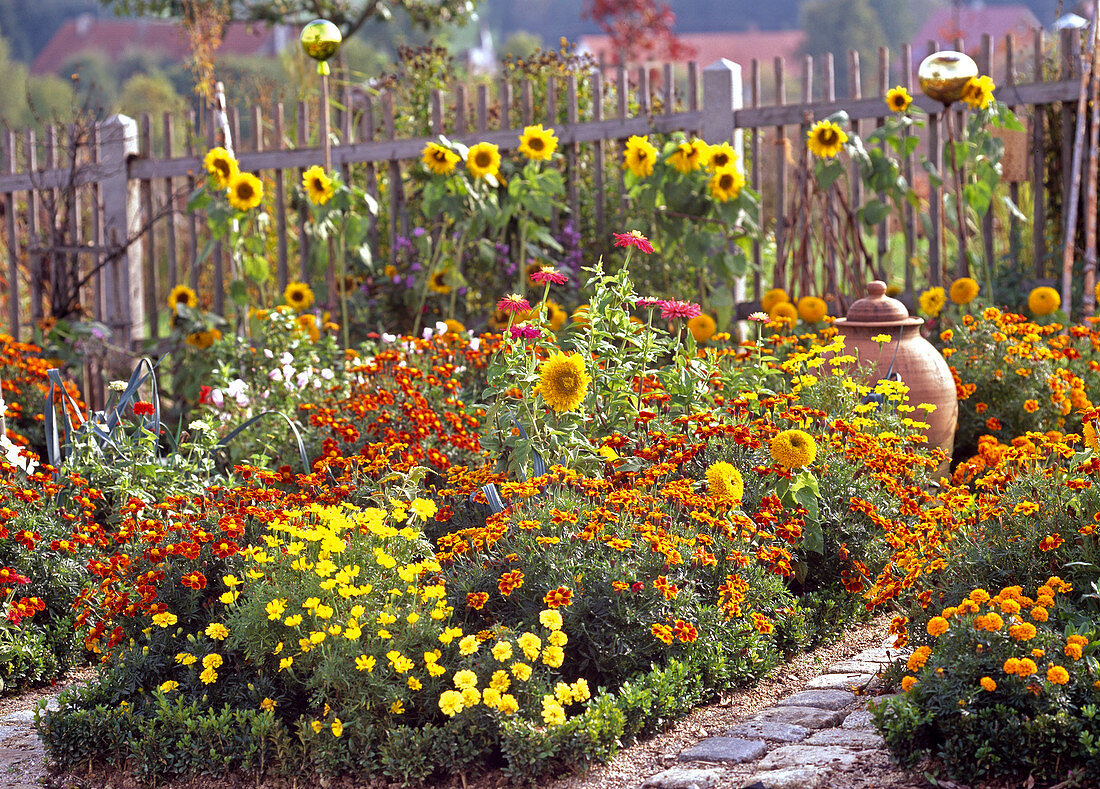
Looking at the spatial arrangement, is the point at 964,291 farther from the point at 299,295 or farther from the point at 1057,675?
the point at 299,295

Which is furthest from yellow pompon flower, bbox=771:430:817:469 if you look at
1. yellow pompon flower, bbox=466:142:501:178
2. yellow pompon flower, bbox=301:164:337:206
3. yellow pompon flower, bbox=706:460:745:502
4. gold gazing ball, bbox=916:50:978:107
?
yellow pompon flower, bbox=301:164:337:206

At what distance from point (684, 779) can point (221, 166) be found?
4.61m

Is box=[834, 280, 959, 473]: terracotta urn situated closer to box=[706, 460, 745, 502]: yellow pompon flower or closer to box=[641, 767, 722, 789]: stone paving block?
box=[706, 460, 745, 502]: yellow pompon flower

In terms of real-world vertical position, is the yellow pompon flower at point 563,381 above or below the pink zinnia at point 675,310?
below

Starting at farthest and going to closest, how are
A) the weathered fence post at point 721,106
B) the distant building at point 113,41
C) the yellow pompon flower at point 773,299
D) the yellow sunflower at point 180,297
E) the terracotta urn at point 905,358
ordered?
the distant building at point 113,41 → the weathered fence post at point 721,106 → the yellow sunflower at point 180,297 → the yellow pompon flower at point 773,299 → the terracotta urn at point 905,358

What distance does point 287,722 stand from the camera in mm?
2879

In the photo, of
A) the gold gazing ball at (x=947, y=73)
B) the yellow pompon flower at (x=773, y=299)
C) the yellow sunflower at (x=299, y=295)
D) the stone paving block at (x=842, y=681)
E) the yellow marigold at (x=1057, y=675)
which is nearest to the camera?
the yellow marigold at (x=1057, y=675)

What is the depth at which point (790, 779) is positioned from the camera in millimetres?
2467

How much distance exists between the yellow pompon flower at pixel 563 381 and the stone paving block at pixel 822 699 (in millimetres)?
1031

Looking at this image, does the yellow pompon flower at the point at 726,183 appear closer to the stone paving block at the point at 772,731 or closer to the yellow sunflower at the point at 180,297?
the yellow sunflower at the point at 180,297

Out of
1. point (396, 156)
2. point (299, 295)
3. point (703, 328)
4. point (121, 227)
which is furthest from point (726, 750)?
point (121, 227)

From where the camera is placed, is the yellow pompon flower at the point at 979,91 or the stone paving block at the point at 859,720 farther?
the yellow pompon flower at the point at 979,91

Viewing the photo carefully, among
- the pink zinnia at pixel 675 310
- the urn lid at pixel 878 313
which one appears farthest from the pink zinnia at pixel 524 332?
the urn lid at pixel 878 313

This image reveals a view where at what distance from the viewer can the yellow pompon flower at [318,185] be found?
20.1 feet
